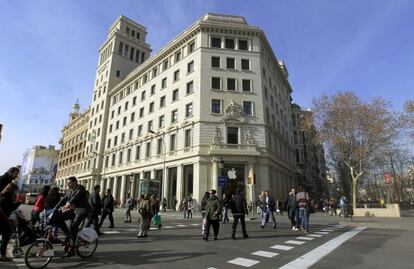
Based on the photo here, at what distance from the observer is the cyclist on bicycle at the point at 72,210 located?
22.0ft

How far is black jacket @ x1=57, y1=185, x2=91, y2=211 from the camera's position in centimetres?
698

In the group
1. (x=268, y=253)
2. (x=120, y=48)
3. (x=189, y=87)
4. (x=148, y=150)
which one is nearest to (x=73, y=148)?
(x=120, y=48)

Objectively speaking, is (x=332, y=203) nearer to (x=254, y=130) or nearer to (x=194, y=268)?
(x=254, y=130)

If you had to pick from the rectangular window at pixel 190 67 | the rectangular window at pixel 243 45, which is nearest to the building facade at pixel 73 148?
the rectangular window at pixel 190 67

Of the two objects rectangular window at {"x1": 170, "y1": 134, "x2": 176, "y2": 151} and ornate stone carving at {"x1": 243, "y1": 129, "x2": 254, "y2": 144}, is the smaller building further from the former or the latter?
ornate stone carving at {"x1": 243, "y1": 129, "x2": 254, "y2": 144}

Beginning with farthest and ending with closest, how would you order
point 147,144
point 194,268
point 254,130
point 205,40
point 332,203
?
1. point 147,144
2. point 205,40
3. point 254,130
4. point 332,203
5. point 194,268

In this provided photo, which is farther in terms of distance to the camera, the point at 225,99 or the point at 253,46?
the point at 253,46

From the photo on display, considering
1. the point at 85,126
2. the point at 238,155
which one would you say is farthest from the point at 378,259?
the point at 85,126

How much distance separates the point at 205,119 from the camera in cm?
3303

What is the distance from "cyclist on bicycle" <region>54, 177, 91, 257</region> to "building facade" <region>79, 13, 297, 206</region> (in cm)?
1877

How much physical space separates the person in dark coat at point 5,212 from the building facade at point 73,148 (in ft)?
202

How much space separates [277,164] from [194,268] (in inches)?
1302

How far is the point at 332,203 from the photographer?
30.2m

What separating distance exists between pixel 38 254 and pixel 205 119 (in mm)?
27662
